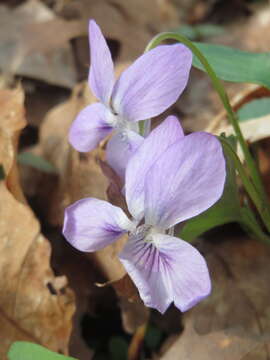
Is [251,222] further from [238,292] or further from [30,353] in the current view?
[30,353]

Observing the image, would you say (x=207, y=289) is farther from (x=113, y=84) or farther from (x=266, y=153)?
(x=266, y=153)

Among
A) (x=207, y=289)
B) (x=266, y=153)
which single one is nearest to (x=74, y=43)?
(x=266, y=153)

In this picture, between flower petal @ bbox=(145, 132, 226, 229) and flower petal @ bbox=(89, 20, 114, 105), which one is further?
flower petal @ bbox=(89, 20, 114, 105)

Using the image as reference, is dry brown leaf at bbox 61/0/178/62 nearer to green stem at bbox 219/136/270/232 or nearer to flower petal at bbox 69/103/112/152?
flower petal at bbox 69/103/112/152

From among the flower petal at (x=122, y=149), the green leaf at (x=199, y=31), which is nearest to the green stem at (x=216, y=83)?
the flower petal at (x=122, y=149)

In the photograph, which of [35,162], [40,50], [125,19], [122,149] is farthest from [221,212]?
[125,19]

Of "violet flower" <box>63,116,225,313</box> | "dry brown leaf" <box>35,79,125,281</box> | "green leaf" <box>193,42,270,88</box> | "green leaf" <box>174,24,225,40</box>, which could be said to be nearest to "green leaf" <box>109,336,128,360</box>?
"dry brown leaf" <box>35,79,125,281</box>
